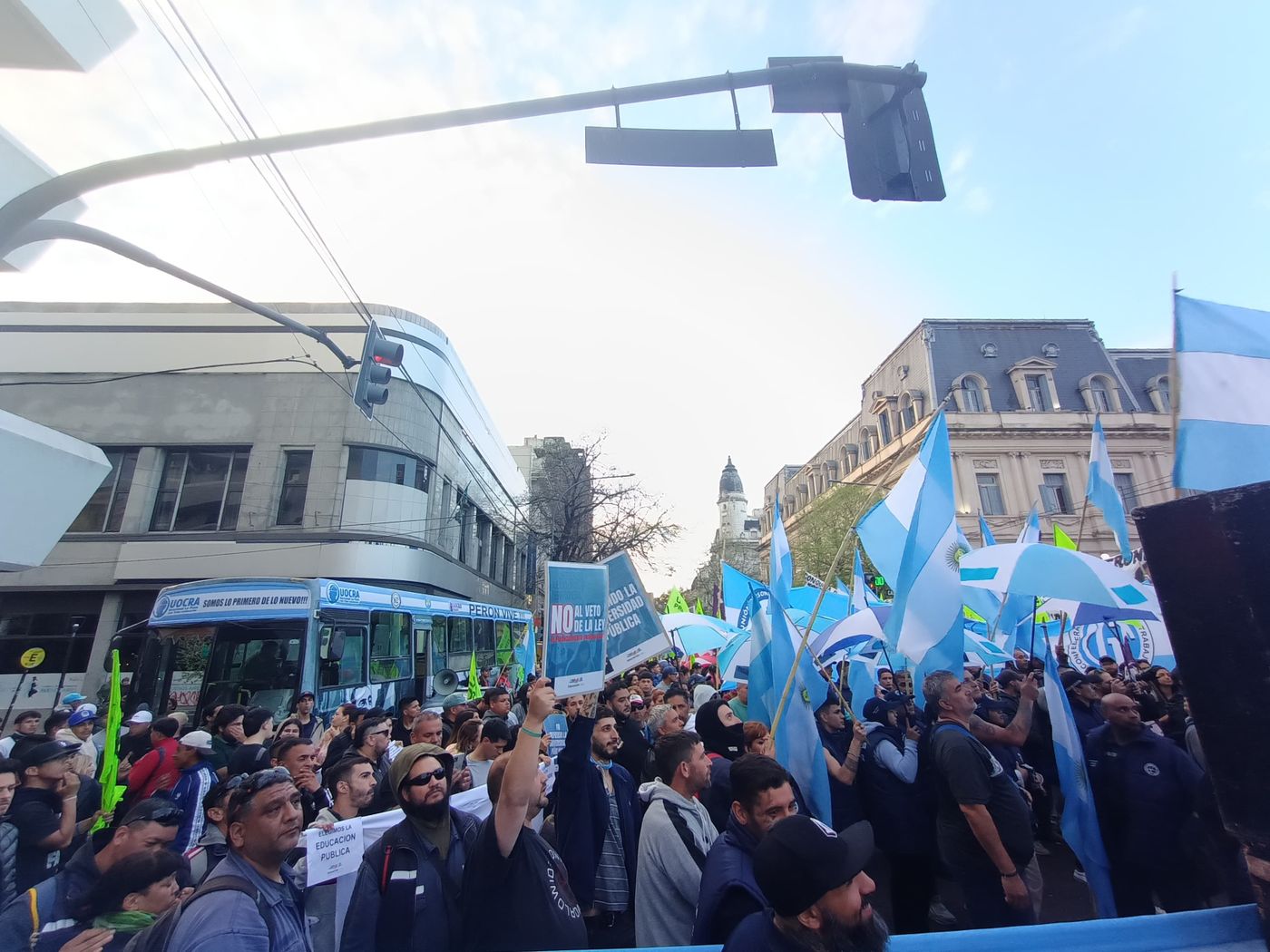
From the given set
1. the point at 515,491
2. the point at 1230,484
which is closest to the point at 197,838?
the point at 1230,484

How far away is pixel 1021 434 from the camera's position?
3475 cm

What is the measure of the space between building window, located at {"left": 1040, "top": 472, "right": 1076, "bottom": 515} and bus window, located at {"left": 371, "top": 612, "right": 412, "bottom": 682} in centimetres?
3317

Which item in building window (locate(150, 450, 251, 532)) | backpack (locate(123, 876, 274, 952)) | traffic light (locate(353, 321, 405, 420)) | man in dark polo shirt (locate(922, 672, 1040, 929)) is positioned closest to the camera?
backpack (locate(123, 876, 274, 952))

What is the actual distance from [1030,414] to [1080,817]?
37.3 metres

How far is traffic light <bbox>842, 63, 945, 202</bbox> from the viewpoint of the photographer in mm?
3879

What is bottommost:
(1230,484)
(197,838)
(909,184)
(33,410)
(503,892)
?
(197,838)

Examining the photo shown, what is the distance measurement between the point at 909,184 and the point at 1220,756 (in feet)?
10.9

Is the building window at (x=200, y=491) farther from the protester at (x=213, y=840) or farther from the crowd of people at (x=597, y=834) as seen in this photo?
the protester at (x=213, y=840)

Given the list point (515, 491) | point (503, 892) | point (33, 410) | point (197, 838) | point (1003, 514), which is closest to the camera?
point (503, 892)

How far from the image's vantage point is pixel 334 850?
2971mm

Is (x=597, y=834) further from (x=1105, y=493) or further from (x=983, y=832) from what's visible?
(x=1105, y=493)

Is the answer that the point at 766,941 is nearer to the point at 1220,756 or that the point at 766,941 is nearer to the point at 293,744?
the point at 1220,756

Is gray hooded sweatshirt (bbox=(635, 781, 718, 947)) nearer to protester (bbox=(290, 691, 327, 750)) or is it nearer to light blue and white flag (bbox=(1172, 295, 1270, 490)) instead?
light blue and white flag (bbox=(1172, 295, 1270, 490))

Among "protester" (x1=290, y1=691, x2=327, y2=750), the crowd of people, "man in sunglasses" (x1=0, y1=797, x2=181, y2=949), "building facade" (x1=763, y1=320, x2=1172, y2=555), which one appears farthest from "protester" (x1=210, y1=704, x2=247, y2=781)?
"building facade" (x1=763, y1=320, x2=1172, y2=555)
